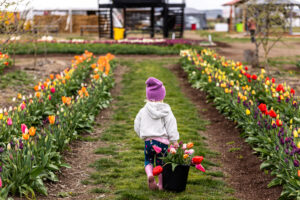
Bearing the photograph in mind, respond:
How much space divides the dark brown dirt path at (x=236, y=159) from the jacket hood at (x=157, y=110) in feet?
4.38

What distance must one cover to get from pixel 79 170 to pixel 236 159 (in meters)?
2.32

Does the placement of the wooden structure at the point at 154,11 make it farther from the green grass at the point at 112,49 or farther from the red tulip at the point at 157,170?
the red tulip at the point at 157,170

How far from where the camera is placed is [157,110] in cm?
477

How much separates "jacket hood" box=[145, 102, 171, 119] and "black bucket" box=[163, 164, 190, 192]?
564mm

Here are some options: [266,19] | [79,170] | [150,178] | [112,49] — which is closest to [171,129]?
[150,178]

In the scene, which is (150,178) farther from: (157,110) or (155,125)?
(157,110)

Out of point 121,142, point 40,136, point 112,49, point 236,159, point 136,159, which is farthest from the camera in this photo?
point 112,49

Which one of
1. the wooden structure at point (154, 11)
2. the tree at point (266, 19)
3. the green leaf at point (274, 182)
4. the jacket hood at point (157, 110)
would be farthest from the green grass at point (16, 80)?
the wooden structure at point (154, 11)

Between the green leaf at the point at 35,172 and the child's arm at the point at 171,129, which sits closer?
the green leaf at the point at 35,172

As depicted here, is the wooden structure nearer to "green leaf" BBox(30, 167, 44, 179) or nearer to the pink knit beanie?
the pink knit beanie

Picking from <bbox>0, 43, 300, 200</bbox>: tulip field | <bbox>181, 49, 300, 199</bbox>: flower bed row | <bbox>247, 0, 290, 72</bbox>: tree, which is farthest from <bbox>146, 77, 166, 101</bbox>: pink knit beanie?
<bbox>247, 0, 290, 72</bbox>: tree

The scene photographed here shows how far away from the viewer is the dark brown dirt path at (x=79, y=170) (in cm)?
487

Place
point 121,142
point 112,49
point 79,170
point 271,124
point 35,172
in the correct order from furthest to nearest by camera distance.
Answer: point 112,49, point 121,142, point 271,124, point 79,170, point 35,172

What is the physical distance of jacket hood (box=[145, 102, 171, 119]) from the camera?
185 inches
